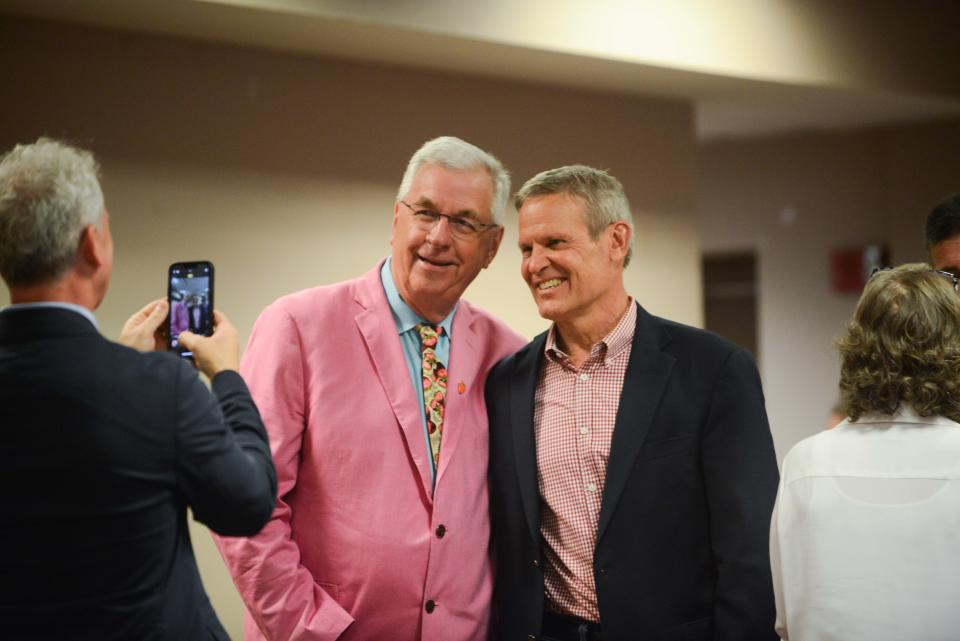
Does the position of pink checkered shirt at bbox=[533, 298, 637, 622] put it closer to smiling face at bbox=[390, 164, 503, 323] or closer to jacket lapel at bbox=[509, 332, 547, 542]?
jacket lapel at bbox=[509, 332, 547, 542]

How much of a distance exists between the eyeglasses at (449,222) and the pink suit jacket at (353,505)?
0.29m

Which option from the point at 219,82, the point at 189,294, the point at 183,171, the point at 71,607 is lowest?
the point at 71,607

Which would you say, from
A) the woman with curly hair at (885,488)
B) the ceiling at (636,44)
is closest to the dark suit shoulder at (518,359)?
the woman with curly hair at (885,488)

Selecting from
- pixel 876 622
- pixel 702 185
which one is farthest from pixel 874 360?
pixel 702 185

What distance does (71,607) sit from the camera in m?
1.45

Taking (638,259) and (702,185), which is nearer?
(638,259)

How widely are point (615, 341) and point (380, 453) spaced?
58 cm

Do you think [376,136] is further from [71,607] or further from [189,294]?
[71,607]

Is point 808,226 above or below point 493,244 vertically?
above

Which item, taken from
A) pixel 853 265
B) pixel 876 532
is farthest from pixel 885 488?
pixel 853 265

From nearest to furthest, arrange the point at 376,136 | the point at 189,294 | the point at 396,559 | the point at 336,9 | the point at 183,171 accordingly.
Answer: the point at 189,294, the point at 396,559, the point at 336,9, the point at 183,171, the point at 376,136

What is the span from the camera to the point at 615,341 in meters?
2.36

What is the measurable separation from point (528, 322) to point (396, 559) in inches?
90.1

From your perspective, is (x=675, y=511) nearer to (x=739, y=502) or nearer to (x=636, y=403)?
(x=739, y=502)
